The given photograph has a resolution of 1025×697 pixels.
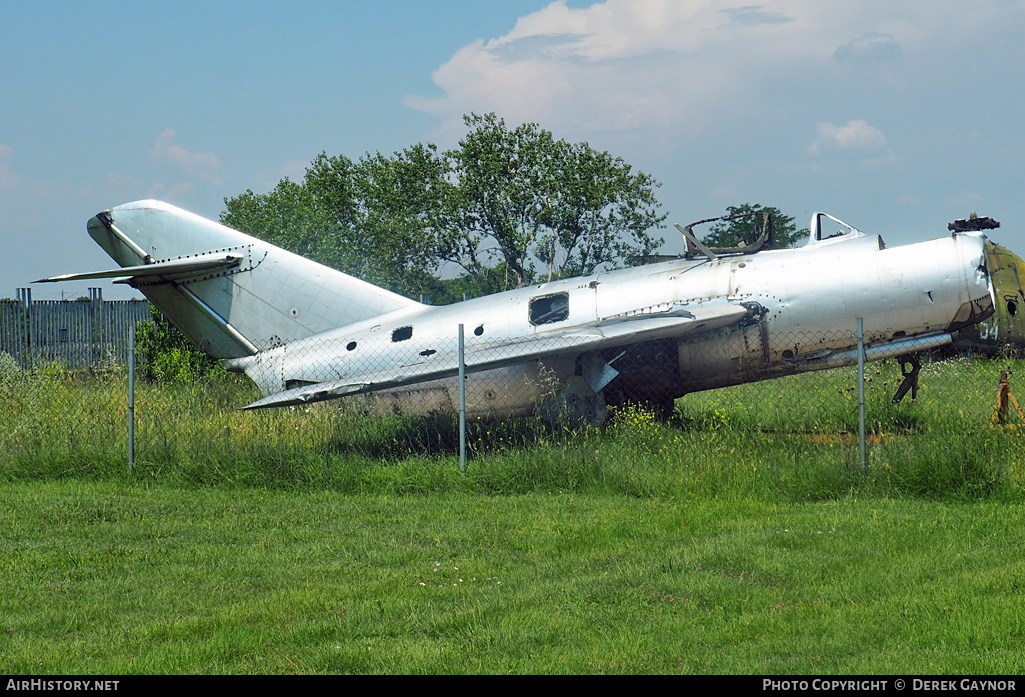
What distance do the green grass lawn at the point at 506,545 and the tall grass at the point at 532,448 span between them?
0.04m

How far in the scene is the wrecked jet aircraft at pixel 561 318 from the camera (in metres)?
11.9

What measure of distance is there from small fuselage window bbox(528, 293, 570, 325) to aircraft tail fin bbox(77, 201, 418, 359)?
85.9 inches

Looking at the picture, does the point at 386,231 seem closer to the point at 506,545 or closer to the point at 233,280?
the point at 233,280

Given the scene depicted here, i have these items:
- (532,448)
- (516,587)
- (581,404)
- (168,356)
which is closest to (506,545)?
(516,587)

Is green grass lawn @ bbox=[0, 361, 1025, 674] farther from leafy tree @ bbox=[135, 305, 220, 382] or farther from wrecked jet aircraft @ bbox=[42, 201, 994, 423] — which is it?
leafy tree @ bbox=[135, 305, 220, 382]

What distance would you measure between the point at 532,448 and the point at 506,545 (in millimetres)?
3068

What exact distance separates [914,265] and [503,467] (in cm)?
610

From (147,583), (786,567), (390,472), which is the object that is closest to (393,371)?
(390,472)

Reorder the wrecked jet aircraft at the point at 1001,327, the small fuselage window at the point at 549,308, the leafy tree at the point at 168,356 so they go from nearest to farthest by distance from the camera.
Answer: the small fuselage window at the point at 549,308
the leafy tree at the point at 168,356
the wrecked jet aircraft at the point at 1001,327

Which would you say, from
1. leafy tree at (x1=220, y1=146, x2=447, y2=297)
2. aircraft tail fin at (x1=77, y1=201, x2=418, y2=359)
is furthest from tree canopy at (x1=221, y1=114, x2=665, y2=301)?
aircraft tail fin at (x1=77, y1=201, x2=418, y2=359)

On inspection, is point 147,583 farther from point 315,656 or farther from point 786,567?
point 786,567

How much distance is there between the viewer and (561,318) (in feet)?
43.7

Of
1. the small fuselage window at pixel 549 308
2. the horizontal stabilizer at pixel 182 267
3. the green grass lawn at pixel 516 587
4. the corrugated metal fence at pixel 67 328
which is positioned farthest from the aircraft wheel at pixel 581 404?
the corrugated metal fence at pixel 67 328

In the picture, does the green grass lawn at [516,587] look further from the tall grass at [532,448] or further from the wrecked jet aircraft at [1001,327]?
the wrecked jet aircraft at [1001,327]
